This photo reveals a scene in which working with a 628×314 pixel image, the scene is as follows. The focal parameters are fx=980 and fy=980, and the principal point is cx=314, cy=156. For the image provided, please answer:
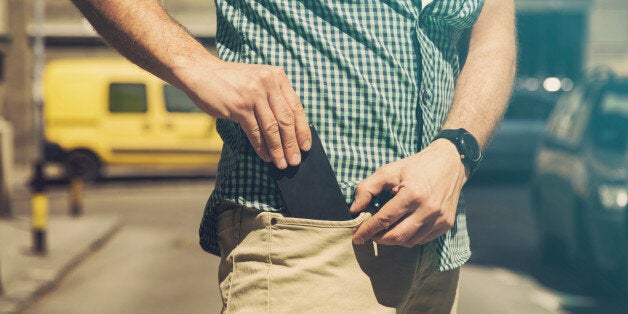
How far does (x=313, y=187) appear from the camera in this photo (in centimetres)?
154

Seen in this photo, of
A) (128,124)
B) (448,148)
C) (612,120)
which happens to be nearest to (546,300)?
(612,120)

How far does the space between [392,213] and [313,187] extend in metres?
0.13

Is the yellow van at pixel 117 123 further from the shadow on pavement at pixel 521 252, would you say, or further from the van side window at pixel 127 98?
the shadow on pavement at pixel 521 252

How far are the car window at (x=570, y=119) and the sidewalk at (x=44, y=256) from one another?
394 centimetres

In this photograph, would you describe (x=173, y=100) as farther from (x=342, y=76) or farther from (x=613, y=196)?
(x=342, y=76)

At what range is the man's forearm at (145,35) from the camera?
4.95ft

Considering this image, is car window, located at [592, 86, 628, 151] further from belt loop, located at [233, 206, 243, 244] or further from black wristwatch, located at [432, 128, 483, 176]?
belt loop, located at [233, 206, 243, 244]

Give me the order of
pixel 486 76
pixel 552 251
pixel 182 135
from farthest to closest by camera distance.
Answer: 1. pixel 182 135
2. pixel 552 251
3. pixel 486 76

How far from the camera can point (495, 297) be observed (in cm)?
650

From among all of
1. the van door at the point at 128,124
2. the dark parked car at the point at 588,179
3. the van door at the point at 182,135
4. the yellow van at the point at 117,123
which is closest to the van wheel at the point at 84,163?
the yellow van at the point at 117,123

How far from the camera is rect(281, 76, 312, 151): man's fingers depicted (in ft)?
4.95

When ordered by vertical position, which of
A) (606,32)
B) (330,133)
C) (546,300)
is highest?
(330,133)

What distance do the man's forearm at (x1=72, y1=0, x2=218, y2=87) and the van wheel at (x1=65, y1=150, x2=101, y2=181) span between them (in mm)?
15295

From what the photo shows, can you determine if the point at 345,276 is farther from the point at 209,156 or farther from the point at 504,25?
the point at 209,156
